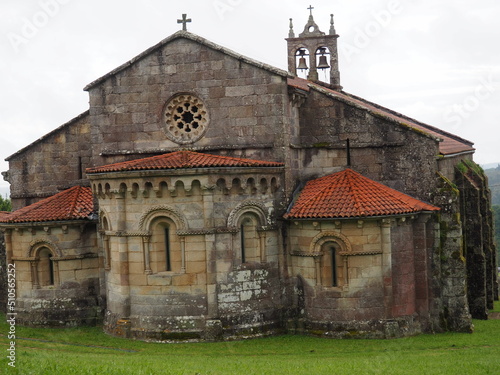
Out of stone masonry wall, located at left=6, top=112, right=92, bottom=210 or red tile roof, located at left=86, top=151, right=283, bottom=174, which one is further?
stone masonry wall, located at left=6, top=112, right=92, bottom=210

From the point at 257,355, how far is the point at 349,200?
5.76 meters

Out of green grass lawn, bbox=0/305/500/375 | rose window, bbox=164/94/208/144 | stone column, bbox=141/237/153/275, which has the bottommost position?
green grass lawn, bbox=0/305/500/375

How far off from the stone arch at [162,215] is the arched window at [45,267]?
5.25 meters

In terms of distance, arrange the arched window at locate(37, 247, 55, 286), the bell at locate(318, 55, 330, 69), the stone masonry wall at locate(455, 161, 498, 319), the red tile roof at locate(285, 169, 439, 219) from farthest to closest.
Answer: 1. the bell at locate(318, 55, 330, 69)
2. the stone masonry wall at locate(455, 161, 498, 319)
3. the arched window at locate(37, 247, 55, 286)
4. the red tile roof at locate(285, 169, 439, 219)

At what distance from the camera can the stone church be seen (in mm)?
23453

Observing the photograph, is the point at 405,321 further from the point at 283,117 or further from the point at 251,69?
the point at 251,69

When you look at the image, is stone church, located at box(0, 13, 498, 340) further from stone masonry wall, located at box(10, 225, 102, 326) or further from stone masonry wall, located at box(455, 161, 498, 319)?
stone masonry wall, located at box(455, 161, 498, 319)

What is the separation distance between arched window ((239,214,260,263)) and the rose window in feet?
11.2

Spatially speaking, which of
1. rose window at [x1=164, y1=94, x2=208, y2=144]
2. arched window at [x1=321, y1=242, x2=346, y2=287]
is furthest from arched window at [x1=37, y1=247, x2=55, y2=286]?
arched window at [x1=321, y1=242, x2=346, y2=287]

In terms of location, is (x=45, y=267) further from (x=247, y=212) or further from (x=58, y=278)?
(x=247, y=212)

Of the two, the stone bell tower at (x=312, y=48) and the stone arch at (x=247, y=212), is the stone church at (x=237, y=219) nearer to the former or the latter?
the stone arch at (x=247, y=212)

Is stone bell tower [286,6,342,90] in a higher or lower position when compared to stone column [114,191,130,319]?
higher

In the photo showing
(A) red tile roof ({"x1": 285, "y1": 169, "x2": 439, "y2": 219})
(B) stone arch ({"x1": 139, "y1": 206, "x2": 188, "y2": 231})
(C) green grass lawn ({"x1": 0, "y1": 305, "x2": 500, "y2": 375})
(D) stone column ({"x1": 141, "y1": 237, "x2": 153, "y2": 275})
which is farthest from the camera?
(D) stone column ({"x1": 141, "y1": 237, "x2": 153, "y2": 275})
